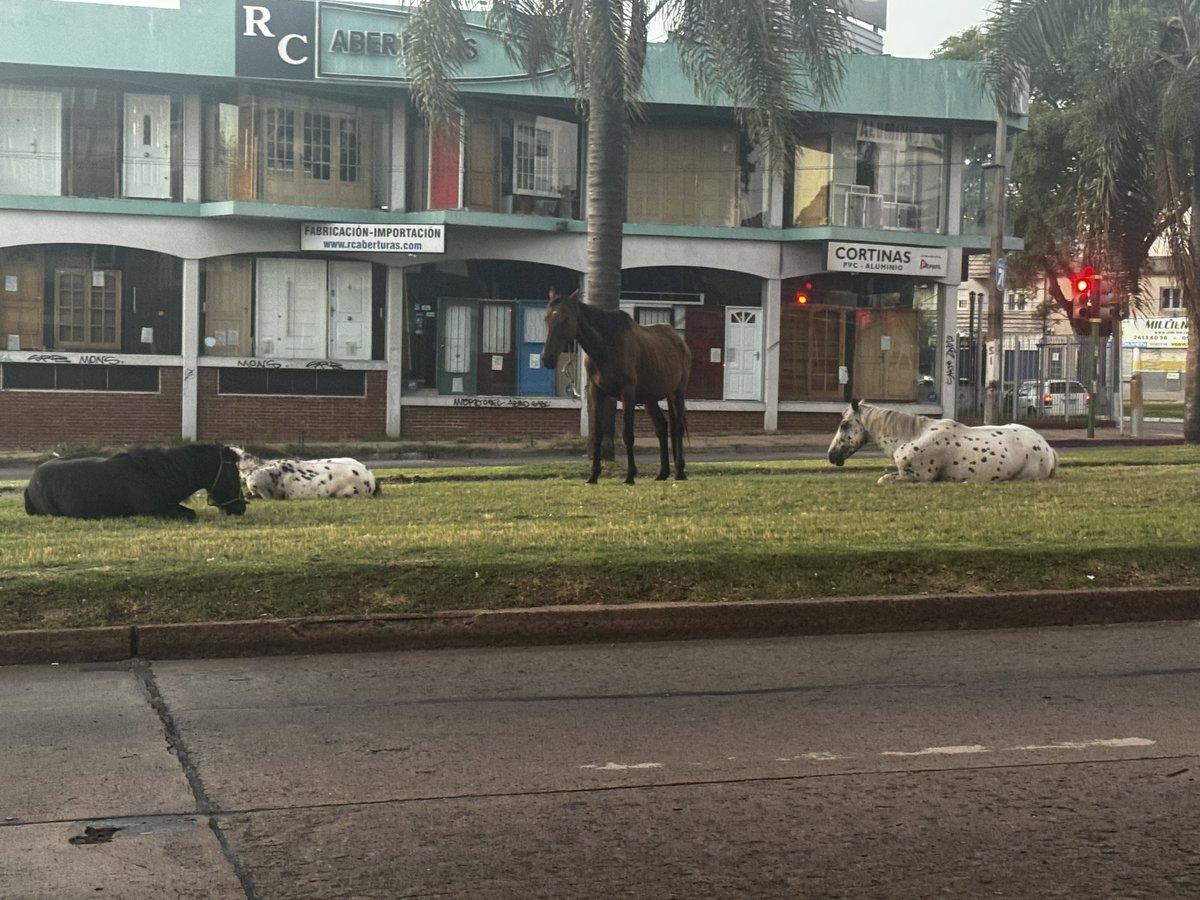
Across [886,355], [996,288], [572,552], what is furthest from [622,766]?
[886,355]

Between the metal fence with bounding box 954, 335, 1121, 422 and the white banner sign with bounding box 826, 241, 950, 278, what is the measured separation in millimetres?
3866

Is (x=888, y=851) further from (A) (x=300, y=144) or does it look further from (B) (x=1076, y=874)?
(A) (x=300, y=144)

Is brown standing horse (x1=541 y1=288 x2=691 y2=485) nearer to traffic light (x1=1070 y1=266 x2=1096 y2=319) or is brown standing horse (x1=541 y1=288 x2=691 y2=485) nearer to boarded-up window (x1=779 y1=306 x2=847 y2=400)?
traffic light (x1=1070 y1=266 x2=1096 y2=319)

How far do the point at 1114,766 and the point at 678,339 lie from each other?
12.4 meters

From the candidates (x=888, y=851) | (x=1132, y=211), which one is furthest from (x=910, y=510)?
(x=1132, y=211)

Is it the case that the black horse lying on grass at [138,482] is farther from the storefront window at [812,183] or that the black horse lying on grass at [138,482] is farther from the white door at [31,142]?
the storefront window at [812,183]

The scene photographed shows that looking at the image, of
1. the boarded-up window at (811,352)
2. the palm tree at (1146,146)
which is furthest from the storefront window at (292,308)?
the palm tree at (1146,146)

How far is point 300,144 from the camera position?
3150cm

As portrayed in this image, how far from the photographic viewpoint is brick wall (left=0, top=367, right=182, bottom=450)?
1185 inches

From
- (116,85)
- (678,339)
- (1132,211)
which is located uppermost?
(116,85)

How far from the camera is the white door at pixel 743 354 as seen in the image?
114ft

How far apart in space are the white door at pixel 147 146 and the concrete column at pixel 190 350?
5.60 ft

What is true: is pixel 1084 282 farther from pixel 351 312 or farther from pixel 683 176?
pixel 351 312

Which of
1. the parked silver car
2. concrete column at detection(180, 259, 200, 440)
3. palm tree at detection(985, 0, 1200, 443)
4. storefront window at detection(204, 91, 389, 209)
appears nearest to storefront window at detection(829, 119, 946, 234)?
the parked silver car
